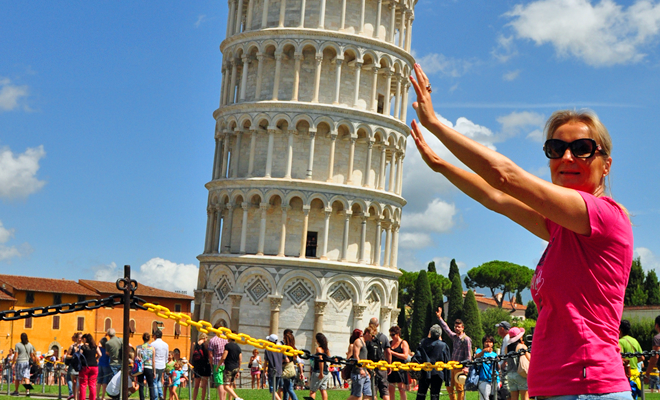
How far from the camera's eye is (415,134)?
303 centimetres

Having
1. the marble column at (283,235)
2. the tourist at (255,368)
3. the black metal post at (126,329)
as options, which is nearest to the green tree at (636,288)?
the marble column at (283,235)

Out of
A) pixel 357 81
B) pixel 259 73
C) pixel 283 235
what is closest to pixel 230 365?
pixel 283 235

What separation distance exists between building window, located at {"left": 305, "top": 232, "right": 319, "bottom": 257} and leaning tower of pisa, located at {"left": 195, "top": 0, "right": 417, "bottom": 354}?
0.05 m

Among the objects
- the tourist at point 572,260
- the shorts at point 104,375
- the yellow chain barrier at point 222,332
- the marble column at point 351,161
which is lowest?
the shorts at point 104,375

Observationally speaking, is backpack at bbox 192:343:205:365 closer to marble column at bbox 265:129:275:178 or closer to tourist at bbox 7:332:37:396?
tourist at bbox 7:332:37:396

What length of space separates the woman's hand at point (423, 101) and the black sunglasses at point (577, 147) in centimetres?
45

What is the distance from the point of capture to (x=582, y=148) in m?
2.62

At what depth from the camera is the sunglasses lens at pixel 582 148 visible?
103 inches

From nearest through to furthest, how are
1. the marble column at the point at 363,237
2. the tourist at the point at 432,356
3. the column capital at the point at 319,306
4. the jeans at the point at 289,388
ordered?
the tourist at the point at 432,356 → the jeans at the point at 289,388 → the column capital at the point at 319,306 → the marble column at the point at 363,237

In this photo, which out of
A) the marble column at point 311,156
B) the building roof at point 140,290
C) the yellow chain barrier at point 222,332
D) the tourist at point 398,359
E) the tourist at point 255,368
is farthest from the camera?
the building roof at point 140,290

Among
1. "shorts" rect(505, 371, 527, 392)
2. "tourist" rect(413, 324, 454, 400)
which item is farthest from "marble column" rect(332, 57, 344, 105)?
"shorts" rect(505, 371, 527, 392)

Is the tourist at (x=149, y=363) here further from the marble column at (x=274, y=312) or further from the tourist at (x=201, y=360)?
the marble column at (x=274, y=312)

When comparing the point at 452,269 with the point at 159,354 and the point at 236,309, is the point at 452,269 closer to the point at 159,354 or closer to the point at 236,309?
the point at 236,309

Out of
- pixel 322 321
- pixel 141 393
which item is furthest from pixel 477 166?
pixel 322 321
